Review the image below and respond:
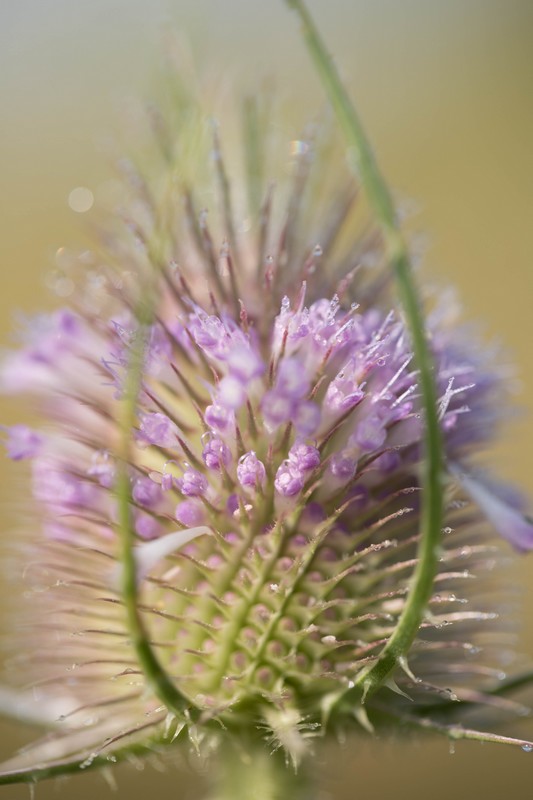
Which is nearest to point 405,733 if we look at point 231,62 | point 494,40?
point 231,62

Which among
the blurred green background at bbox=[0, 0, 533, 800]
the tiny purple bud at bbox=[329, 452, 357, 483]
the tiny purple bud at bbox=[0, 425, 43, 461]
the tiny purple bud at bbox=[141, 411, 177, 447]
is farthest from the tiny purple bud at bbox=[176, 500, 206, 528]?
the blurred green background at bbox=[0, 0, 533, 800]

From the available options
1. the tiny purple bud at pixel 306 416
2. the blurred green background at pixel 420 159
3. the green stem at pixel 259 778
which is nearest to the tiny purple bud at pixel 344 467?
the tiny purple bud at pixel 306 416

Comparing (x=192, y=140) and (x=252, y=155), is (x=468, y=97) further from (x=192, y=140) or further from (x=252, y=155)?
(x=192, y=140)

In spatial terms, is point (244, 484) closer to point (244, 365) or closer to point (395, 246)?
point (244, 365)

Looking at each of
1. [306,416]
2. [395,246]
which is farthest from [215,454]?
[395,246]

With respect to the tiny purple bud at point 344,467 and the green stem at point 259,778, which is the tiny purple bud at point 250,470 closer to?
the tiny purple bud at point 344,467

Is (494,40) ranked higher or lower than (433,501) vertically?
higher
